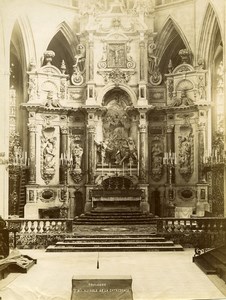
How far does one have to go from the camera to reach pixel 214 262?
10.5 metres

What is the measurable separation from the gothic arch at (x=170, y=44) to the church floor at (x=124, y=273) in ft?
17.5

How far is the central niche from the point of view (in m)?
16.4

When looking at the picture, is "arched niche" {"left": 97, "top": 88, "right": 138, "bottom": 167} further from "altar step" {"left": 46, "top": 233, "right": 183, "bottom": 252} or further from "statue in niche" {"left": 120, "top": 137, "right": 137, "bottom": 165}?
"altar step" {"left": 46, "top": 233, "right": 183, "bottom": 252}

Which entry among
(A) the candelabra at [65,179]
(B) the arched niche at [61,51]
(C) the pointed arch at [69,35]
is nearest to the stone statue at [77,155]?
(A) the candelabra at [65,179]

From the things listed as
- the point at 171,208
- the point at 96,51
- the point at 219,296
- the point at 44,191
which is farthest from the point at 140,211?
the point at 219,296

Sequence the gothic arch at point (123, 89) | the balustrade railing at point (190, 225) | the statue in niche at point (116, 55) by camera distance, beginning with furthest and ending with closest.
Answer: the gothic arch at point (123, 89) → the statue in niche at point (116, 55) → the balustrade railing at point (190, 225)

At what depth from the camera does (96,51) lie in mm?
17172

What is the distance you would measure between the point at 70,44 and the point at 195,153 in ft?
14.9

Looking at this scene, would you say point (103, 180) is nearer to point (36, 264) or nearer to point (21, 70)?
point (21, 70)

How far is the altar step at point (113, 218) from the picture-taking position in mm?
14969

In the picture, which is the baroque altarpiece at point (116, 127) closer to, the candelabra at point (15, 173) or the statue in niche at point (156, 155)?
the statue in niche at point (156, 155)

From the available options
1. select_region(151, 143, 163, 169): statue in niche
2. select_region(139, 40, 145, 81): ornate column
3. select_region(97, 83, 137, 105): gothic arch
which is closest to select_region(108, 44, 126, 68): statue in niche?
select_region(139, 40, 145, 81): ornate column

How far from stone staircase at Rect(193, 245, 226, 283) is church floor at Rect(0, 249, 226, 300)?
134mm

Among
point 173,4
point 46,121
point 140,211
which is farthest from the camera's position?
point 46,121
